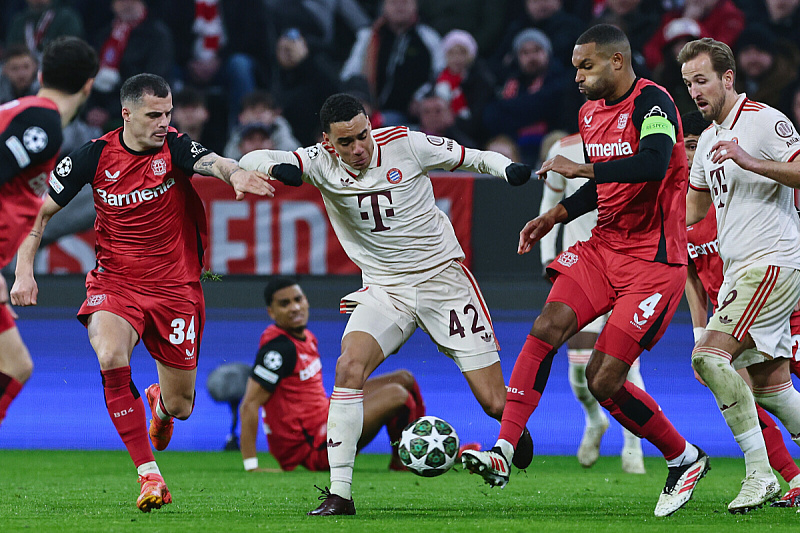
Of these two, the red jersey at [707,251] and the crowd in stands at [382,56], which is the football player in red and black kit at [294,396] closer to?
the red jersey at [707,251]

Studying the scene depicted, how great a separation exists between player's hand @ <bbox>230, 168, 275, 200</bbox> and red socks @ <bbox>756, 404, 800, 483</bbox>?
3024 millimetres

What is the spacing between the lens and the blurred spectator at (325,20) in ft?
45.2

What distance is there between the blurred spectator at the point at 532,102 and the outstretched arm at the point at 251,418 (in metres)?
5.01

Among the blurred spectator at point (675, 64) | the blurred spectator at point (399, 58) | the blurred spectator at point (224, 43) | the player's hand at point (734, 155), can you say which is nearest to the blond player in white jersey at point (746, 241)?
the player's hand at point (734, 155)

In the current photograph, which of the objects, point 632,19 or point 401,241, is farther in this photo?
point 632,19

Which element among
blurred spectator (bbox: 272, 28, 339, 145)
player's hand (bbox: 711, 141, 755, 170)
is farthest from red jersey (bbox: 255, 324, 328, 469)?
blurred spectator (bbox: 272, 28, 339, 145)

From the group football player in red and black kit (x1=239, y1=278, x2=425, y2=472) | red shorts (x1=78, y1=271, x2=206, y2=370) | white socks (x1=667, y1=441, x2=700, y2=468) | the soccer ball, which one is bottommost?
football player in red and black kit (x1=239, y1=278, x2=425, y2=472)

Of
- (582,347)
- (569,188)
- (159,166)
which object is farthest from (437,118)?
(159,166)

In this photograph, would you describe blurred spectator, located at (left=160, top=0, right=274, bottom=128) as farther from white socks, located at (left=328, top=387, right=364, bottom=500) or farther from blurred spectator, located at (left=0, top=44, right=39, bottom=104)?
white socks, located at (left=328, top=387, right=364, bottom=500)

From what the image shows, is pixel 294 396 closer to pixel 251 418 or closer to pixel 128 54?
pixel 251 418

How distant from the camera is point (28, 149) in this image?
5.75 meters

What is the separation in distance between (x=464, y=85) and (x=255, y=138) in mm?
2695

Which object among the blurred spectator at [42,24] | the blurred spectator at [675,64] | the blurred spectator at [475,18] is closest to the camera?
the blurred spectator at [675,64]

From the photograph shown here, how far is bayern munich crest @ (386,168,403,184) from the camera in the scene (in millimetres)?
6008
